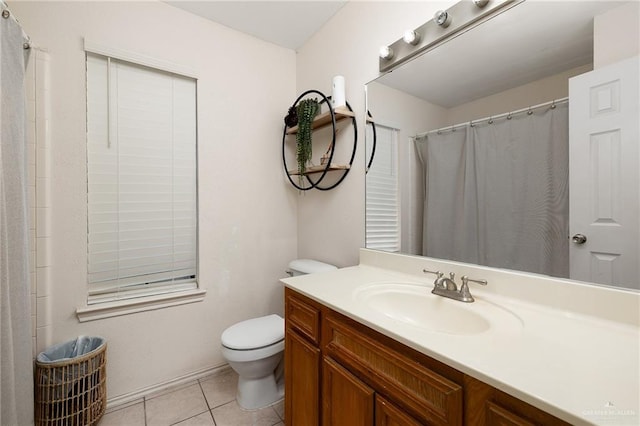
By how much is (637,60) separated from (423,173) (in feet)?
2.48

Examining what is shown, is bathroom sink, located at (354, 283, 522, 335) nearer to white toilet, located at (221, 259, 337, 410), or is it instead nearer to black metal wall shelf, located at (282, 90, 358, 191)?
white toilet, located at (221, 259, 337, 410)

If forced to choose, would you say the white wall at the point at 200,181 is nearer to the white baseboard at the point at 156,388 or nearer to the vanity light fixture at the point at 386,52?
the white baseboard at the point at 156,388

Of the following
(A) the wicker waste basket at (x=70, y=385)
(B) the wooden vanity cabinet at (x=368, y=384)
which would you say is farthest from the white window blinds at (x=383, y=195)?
(A) the wicker waste basket at (x=70, y=385)

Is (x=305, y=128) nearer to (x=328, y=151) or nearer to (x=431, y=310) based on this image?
(x=328, y=151)

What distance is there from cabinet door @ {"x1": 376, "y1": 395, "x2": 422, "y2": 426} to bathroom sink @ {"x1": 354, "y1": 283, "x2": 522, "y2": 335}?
0.24 metres

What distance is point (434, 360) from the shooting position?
2.30 ft

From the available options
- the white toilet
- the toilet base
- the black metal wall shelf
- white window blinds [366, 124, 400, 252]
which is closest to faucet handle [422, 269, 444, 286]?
white window blinds [366, 124, 400, 252]

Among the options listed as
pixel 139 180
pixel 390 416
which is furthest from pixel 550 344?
pixel 139 180

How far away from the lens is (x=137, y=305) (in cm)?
172

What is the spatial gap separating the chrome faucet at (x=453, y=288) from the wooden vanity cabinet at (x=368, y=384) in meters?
0.40

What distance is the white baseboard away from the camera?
1.64 metres

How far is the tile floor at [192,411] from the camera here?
1.53 metres

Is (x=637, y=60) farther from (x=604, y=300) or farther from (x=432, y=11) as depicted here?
(x=432, y=11)

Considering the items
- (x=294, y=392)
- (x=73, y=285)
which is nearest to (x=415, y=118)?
(x=294, y=392)
